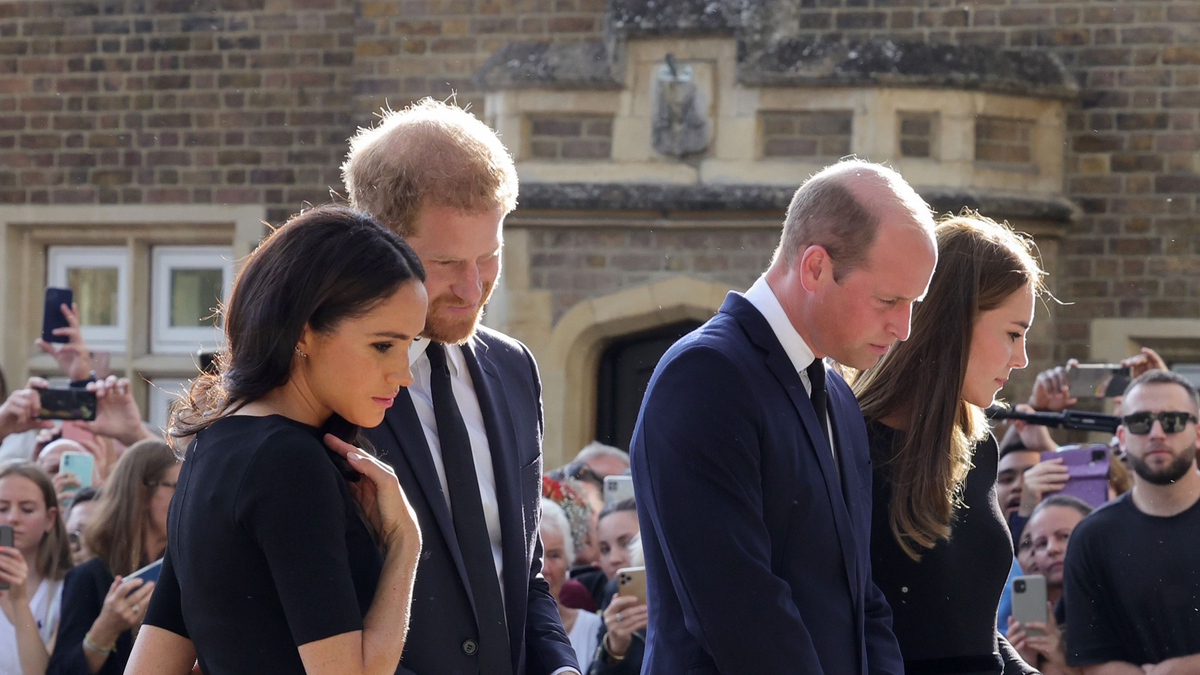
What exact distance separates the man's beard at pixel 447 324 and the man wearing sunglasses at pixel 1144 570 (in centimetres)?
278

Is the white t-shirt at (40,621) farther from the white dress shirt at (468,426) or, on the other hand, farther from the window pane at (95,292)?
the window pane at (95,292)

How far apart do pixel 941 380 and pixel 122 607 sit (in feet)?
8.38

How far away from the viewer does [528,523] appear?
84.6 inches

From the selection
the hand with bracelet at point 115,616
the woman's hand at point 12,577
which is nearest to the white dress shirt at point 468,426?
the hand with bracelet at point 115,616

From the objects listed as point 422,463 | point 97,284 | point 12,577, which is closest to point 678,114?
point 12,577

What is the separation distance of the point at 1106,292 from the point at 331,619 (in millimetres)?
6759

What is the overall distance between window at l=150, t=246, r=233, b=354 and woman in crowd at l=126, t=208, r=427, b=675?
7.79m

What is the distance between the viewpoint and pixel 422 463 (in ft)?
6.36

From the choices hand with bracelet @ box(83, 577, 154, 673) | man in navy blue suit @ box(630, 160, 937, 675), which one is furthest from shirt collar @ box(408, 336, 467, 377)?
hand with bracelet @ box(83, 577, 154, 673)

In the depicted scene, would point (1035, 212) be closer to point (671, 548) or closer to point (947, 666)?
point (947, 666)

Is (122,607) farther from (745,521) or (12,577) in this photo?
(745,521)

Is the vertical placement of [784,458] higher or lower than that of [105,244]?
lower

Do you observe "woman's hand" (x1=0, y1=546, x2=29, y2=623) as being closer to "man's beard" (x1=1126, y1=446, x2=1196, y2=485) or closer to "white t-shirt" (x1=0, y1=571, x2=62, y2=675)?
"white t-shirt" (x1=0, y1=571, x2=62, y2=675)

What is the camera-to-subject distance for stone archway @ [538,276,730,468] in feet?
24.0
